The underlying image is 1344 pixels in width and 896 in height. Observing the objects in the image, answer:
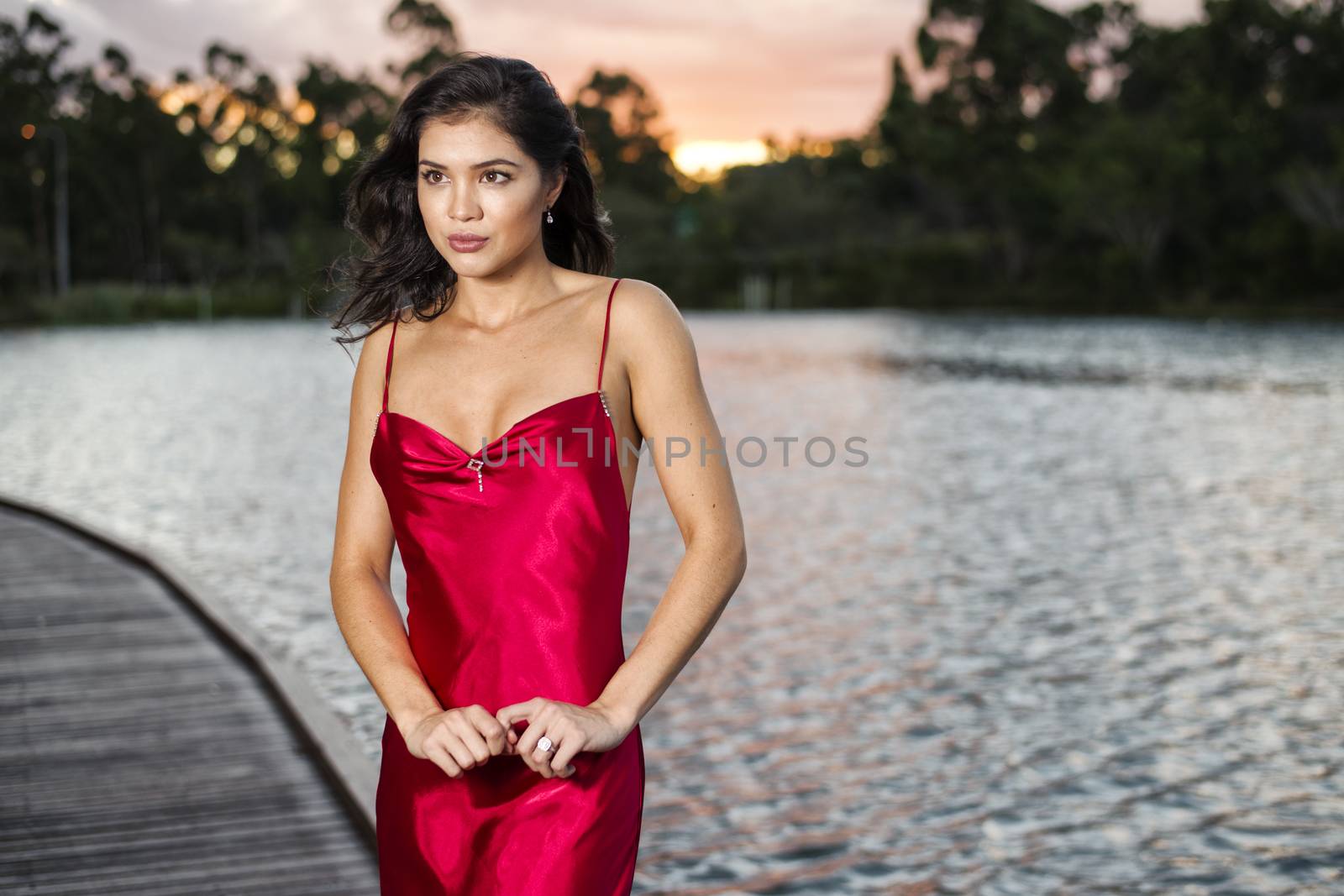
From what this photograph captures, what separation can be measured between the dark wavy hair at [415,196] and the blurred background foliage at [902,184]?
44.4 metres

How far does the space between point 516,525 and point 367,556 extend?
0.84ft

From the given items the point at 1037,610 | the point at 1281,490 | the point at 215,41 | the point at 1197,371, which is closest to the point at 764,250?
the point at 215,41

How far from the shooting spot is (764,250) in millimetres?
67375

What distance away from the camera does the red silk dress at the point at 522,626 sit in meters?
1.56

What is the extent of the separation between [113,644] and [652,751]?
91.0 inches

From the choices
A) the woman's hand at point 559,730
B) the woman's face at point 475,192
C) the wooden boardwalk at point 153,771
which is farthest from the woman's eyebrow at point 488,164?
the wooden boardwalk at point 153,771

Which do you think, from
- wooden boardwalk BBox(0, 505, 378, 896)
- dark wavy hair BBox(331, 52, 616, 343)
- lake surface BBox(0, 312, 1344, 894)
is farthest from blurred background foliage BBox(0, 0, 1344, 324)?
dark wavy hair BBox(331, 52, 616, 343)

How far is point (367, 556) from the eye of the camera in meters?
1.73

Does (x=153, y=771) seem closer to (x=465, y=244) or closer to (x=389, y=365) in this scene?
(x=389, y=365)

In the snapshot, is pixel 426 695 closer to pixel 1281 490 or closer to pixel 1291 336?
pixel 1281 490

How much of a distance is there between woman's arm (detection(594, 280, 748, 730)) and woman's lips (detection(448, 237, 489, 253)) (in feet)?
0.54

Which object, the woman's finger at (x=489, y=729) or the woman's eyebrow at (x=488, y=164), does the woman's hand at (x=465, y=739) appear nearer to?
the woman's finger at (x=489, y=729)

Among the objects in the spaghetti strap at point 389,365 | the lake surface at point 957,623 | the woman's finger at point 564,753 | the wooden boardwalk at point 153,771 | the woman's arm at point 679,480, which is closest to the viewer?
the woman's finger at point 564,753

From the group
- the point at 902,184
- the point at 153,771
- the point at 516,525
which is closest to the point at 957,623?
the point at 153,771
